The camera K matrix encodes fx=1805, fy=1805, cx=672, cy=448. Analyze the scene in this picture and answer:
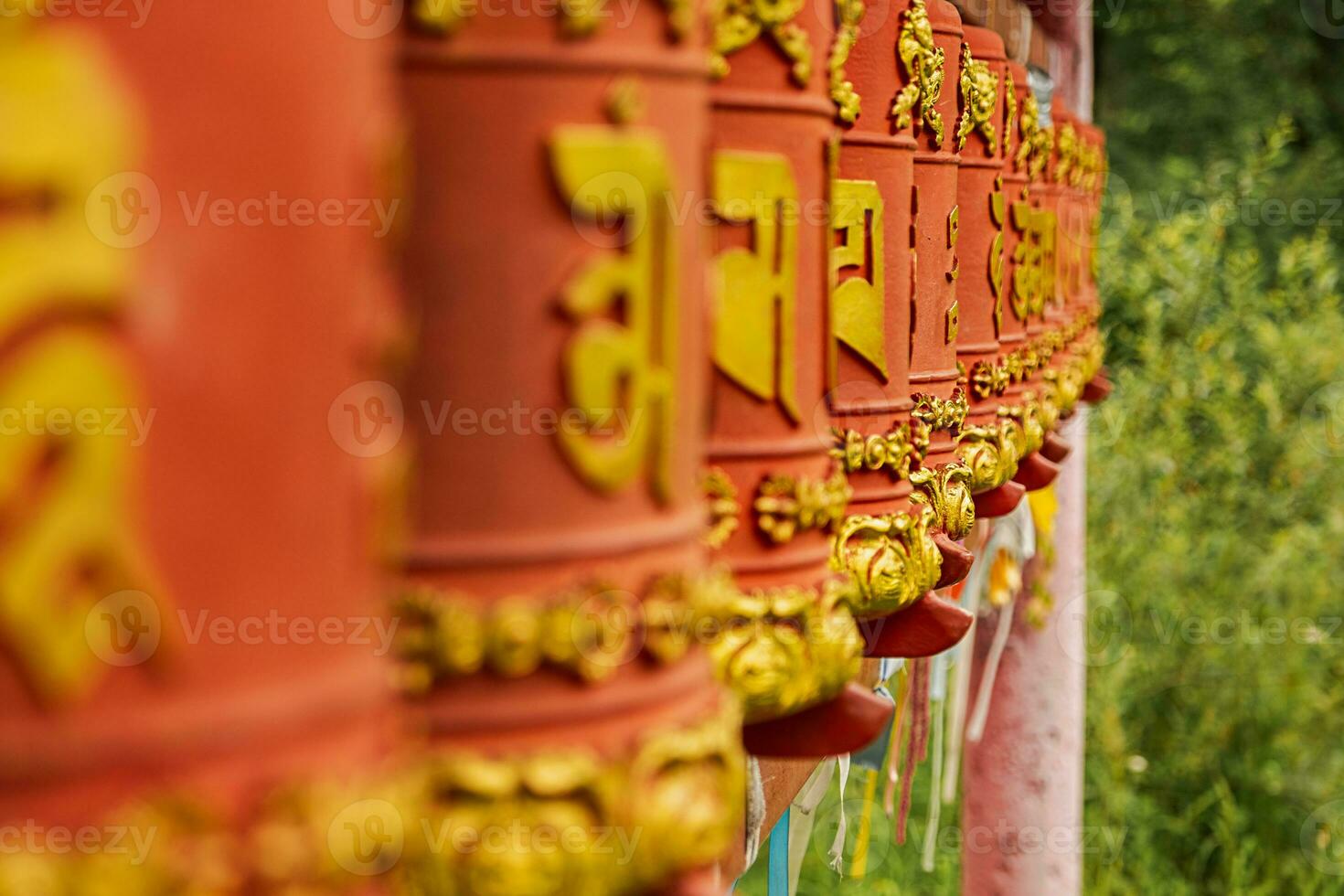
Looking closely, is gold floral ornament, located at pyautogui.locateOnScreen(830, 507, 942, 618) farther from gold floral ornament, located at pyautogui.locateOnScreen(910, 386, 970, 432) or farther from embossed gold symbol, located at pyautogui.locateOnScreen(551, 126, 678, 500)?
embossed gold symbol, located at pyautogui.locateOnScreen(551, 126, 678, 500)

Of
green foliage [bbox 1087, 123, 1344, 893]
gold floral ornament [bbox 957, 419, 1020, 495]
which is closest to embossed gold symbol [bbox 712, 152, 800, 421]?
gold floral ornament [bbox 957, 419, 1020, 495]

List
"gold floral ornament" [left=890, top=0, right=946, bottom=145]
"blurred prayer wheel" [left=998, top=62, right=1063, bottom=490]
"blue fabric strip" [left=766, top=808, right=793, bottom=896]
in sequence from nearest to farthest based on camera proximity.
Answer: "gold floral ornament" [left=890, top=0, right=946, bottom=145], "blue fabric strip" [left=766, top=808, right=793, bottom=896], "blurred prayer wheel" [left=998, top=62, right=1063, bottom=490]

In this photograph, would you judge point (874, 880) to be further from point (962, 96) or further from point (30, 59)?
point (30, 59)

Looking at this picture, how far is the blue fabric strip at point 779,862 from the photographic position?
114 centimetres

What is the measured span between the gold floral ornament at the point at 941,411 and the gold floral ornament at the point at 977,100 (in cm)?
17

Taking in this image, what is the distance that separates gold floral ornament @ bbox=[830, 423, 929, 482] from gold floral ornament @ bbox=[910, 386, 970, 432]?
0.07m

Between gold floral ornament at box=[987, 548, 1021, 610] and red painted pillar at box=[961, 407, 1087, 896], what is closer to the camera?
gold floral ornament at box=[987, 548, 1021, 610]

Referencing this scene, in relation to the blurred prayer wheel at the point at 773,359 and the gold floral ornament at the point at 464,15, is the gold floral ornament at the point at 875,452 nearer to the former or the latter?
the blurred prayer wheel at the point at 773,359

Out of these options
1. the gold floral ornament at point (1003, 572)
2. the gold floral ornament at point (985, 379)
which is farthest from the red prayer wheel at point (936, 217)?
the gold floral ornament at point (1003, 572)

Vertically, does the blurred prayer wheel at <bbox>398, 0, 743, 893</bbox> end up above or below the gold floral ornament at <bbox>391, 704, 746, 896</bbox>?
above

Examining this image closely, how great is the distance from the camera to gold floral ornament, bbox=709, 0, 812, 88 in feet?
2.08

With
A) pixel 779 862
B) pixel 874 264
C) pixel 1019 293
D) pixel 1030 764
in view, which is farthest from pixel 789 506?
pixel 1030 764

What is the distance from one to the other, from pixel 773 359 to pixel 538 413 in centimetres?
19

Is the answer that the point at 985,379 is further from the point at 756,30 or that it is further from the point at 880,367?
the point at 756,30
